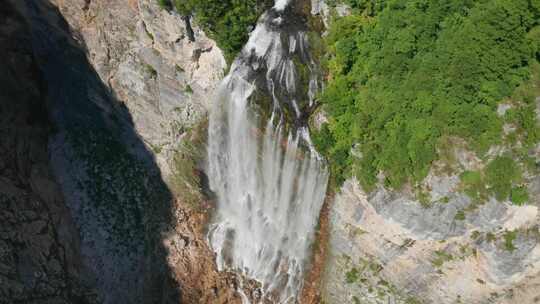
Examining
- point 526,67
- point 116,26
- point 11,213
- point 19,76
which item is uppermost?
point 526,67

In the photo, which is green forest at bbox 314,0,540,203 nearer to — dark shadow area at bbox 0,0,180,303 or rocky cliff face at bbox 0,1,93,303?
dark shadow area at bbox 0,0,180,303

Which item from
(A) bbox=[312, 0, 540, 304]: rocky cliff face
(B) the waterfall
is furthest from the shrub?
(B) the waterfall

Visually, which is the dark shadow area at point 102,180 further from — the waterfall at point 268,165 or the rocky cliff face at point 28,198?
the waterfall at point 268,165

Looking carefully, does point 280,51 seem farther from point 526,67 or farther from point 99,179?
point 99,179

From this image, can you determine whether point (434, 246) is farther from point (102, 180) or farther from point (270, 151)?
point (102, 180)

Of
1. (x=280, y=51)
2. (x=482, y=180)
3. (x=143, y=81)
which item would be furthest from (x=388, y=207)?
(x=143, y=81)

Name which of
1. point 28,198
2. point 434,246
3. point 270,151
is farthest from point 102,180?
point 434,246
